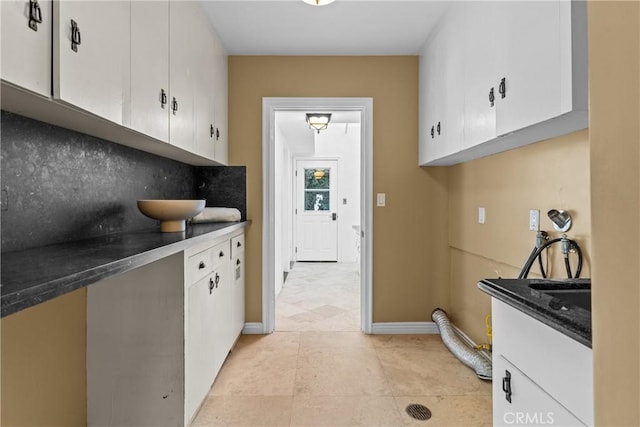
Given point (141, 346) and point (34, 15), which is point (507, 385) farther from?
point (34, 15)

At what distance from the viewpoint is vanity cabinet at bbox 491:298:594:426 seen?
688 mm

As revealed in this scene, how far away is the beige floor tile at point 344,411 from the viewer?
5.73ft

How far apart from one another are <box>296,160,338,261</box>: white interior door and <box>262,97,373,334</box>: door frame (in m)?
3.82

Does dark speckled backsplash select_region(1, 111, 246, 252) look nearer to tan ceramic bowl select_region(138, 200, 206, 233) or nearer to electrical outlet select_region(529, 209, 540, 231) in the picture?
tan ceramic bowl select_region(138, 200, 206, 233)

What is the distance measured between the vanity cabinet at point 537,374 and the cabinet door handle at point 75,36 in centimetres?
146

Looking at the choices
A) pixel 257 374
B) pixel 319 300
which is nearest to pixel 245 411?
pixel 257 374

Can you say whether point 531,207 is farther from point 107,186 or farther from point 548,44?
point 107,186

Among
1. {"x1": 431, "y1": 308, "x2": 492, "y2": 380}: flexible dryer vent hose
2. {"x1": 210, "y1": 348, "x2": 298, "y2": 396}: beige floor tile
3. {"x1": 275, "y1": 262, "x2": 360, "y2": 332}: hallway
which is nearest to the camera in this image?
Result: {"x1": 210, "y1": 348, "x2": 298, "y2": 396}: beige floor tile

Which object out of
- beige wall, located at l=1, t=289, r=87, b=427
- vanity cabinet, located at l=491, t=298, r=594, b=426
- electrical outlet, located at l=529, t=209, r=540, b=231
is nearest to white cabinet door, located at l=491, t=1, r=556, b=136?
electrical outlet, located at l=529, t=209, r=540, b=231

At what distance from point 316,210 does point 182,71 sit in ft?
Result: 16.8

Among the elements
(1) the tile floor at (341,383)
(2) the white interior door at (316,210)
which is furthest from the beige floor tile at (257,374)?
(2) the white interior door at (316,210)

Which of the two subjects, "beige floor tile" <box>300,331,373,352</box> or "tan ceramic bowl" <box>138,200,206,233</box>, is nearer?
"tan ceramic bowl" <box>138,200,206,233</box>

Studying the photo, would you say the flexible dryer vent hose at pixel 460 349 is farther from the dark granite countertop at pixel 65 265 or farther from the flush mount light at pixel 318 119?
the flush mount light at pixel 318 119

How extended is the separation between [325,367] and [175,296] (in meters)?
1.25
